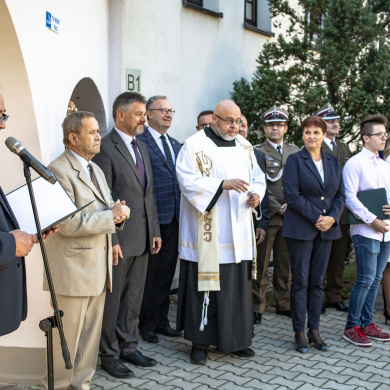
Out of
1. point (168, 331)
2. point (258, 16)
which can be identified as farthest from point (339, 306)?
point (258, 16)

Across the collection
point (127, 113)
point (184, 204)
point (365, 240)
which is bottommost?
point (365, 240)

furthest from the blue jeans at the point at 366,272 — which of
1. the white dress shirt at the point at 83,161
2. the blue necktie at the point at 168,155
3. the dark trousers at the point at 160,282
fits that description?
the white dress shirt at the point at 83,161

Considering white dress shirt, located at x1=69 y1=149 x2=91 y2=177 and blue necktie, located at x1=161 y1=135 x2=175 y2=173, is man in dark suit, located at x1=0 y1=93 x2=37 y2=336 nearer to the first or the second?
white dress shirt, located at x1=69 y1=149 x2=91 y2=177

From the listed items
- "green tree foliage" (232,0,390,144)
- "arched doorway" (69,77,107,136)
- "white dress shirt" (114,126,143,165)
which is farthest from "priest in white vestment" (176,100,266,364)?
"green tree foliage" (232,0,390,144)

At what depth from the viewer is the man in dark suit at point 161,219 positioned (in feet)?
19.3

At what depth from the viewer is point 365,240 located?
585 cm

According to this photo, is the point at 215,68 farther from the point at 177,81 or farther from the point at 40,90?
the point at 40,90

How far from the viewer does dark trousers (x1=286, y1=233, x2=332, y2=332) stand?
555 centimetres

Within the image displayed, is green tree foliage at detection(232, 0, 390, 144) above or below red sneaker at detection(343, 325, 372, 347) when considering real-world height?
above

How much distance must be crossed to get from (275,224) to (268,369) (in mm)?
2082

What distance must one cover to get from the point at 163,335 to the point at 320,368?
67.7 inches

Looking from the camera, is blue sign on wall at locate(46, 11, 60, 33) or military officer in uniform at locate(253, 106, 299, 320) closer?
blue sign on wall at locate(46, 11, 60, 33)

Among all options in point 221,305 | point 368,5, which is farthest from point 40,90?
point 368,5

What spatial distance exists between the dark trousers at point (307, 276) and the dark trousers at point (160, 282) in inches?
47.5
